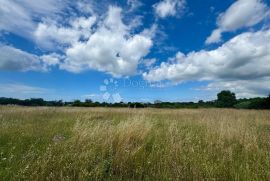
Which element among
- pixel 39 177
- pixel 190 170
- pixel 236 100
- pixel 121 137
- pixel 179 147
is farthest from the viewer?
pixel 236 100

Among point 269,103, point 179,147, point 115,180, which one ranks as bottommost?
point 115,180

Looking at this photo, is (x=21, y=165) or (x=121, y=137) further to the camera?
(x=121, y=137)

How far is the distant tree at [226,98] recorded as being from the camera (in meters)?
65.3

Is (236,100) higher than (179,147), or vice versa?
(236,100)

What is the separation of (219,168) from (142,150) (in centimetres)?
151

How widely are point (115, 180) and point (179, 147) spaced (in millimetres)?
1700

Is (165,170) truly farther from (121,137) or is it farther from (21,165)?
(21,165)

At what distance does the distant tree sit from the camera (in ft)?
214

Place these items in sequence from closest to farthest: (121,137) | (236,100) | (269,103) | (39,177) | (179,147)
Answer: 1. (39,177)
2. (179,147)
3. (121,137)
4. (269,103)
5. (236,100)

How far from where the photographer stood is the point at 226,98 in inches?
2633

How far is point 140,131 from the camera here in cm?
565

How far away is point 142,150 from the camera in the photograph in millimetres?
4609

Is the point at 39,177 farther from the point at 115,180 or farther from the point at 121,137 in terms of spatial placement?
the point at 121,137

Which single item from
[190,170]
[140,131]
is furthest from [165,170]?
[140,131]
